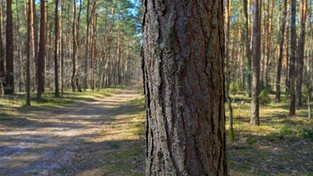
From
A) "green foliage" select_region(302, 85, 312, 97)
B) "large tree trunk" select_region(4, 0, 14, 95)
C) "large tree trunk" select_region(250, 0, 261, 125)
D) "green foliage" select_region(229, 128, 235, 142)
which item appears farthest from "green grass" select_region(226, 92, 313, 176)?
"large tree trunk" select_region(4, 0, 14, 95)

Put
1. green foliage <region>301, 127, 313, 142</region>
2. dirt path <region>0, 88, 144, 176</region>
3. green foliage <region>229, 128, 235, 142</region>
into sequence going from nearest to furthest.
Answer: dirt path <region>0, 88, 144, 176</region>, green foliage <region>229, 128, 235, 142</region>, green foliage <region>301, 127, 313, 142</region>

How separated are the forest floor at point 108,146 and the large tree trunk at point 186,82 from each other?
4776 mm

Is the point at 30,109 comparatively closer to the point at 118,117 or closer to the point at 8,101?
the point at 8,101

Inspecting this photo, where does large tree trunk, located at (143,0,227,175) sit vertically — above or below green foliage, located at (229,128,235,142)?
above

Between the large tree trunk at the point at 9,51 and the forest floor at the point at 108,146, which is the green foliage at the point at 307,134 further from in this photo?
the large tree trunk at the point at 9,51

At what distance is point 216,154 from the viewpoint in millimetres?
1624

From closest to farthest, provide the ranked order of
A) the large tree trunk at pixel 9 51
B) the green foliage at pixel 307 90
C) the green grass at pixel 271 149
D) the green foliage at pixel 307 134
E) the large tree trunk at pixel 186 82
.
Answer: the large tree trunk at pixel 186 82 → the green grass at pixel 271 149 → the green foliage at pixel 307 134 → the green foliage at pixel 307 90 → the large tree trunk at pixel 9 51

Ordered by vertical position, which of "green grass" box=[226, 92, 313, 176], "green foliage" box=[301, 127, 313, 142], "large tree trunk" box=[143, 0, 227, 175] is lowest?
"green grass" box=[226, 92, 313, 176]

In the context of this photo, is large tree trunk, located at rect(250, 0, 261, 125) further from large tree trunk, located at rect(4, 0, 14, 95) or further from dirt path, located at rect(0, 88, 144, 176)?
large tree trunk, located at rect(4, 0, 14, 95)

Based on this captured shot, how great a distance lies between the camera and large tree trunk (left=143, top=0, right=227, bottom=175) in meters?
1.55

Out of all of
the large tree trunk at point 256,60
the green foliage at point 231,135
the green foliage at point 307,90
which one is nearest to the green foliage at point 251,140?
the green foliage at point 231,135

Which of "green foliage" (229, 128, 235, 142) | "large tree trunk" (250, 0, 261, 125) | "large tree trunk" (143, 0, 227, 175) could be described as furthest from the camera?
"large tree trunk" (250, 0, 261, 125)

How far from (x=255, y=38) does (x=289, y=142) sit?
400cm

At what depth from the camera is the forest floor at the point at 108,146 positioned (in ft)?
21.5
